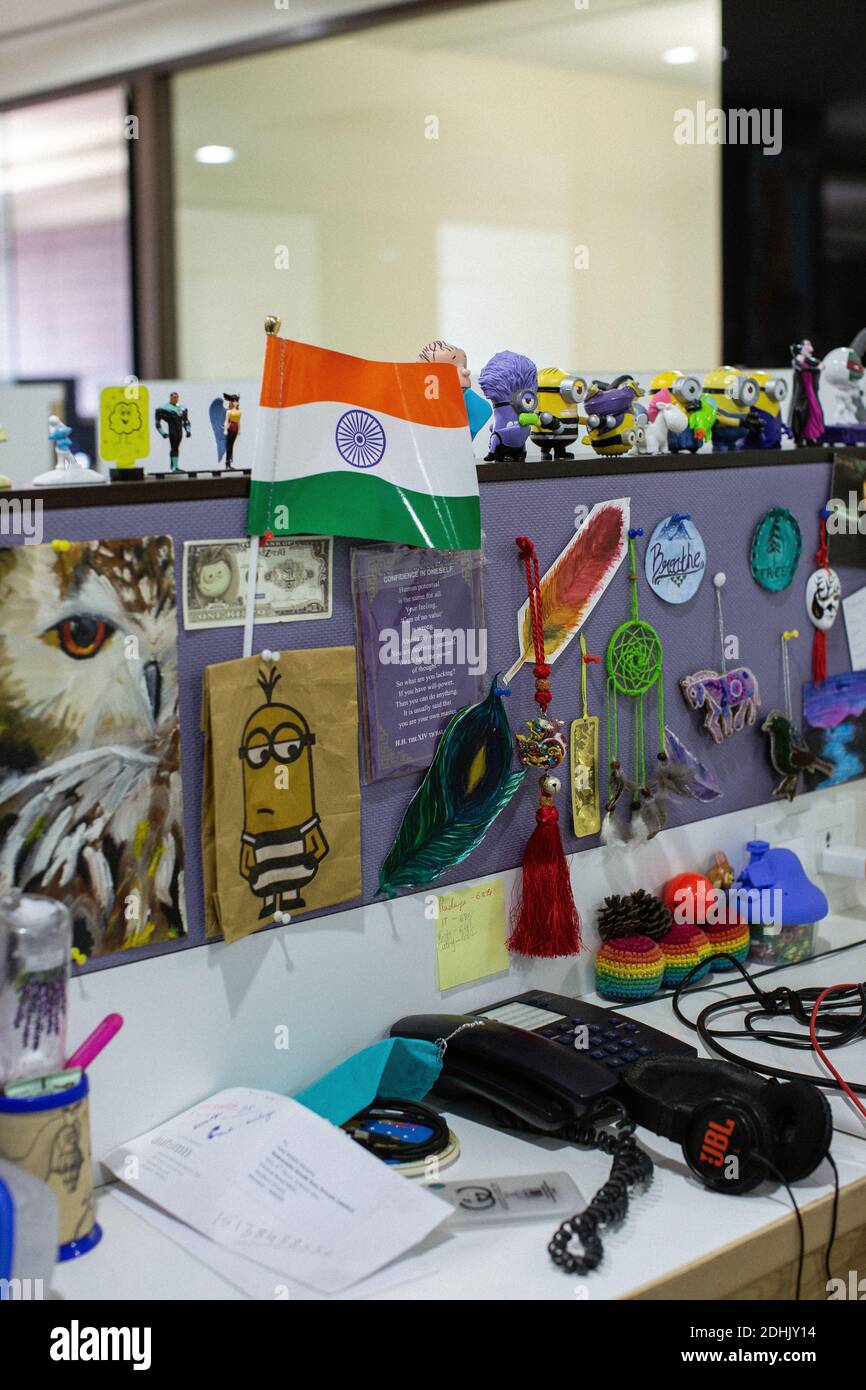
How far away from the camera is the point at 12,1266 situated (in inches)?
27.9

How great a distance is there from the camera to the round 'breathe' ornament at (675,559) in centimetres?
121

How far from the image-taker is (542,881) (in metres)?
1.12

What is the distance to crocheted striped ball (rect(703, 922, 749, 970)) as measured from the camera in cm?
123

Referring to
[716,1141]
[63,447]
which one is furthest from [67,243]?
[716,1141]

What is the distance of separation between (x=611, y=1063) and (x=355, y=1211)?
26cm

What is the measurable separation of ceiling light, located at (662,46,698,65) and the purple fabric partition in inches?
85.2

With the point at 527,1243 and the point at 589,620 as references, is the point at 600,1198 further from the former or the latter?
the point at 589,620

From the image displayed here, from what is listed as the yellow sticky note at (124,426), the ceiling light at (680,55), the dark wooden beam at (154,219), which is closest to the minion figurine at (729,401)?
Answer: the yellow sticky note at (124,426)

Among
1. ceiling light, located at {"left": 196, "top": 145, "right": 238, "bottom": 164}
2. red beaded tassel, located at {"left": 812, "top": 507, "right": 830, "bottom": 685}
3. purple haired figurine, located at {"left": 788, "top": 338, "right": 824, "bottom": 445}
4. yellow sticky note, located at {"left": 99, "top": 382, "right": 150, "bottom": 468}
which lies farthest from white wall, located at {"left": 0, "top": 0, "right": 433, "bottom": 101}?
yellow sticky note, located at {"left": 99, "top": 382, "right": 150, "bottom": 468}

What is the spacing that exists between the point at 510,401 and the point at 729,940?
515 millimetres

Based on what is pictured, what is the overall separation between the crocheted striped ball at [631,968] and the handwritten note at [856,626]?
45cm

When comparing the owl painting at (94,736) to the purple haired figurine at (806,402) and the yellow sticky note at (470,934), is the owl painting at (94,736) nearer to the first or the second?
the yellow sticky note at (470,934)

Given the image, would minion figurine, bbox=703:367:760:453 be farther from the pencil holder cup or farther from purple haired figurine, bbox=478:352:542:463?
the pencil holder cup
